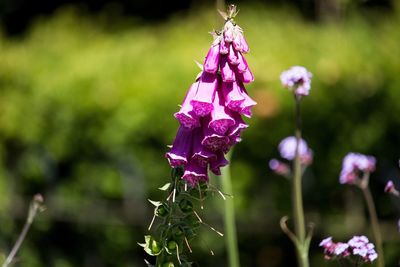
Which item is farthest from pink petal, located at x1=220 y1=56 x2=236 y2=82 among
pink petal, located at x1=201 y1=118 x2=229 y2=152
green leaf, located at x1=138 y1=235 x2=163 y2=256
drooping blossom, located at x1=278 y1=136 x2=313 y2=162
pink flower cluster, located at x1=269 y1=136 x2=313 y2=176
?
drooping blossom, located at x1=278 y1=136 x2=313 y2=162

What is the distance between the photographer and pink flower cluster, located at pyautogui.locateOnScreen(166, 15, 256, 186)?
7.18 ft

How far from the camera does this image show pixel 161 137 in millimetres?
7211

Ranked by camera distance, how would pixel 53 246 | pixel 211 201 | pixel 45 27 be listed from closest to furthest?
pixel 211 201
pixel 53 246
pixel 45 27

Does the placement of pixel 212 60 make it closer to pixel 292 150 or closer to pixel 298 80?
pixel 298 80

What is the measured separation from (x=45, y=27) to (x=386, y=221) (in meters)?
5.79

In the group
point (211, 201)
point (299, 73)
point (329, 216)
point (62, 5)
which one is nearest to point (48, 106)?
point (211, 201)

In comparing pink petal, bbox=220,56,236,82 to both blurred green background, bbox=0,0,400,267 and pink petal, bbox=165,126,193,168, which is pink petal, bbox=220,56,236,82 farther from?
blurred green background, bbox=0,0,400,267

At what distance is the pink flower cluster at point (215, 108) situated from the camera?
2.19 metres

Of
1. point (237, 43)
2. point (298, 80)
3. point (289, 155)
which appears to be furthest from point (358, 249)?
point (289, 155)

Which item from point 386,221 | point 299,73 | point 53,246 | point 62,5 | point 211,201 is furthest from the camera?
point 62,5

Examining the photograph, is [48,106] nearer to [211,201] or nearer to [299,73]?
[211,201]

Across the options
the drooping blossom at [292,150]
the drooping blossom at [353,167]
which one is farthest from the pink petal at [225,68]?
the drooping blossom at [292,150]

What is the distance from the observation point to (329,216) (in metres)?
6.50

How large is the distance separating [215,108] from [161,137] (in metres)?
5.03
